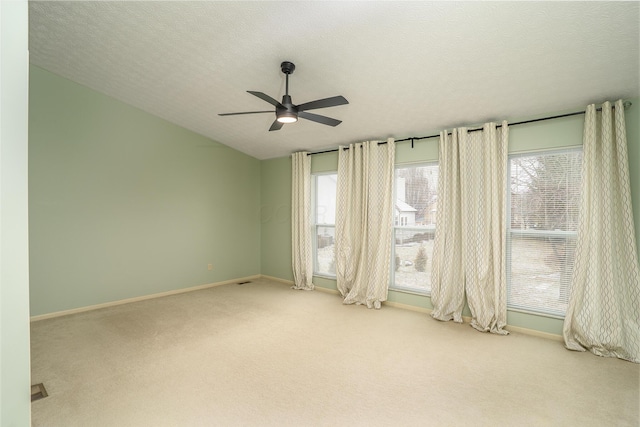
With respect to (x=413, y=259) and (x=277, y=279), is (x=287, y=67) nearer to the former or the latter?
(x=413, y=259)

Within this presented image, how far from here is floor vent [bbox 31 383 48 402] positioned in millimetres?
2142

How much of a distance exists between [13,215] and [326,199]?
4403mm

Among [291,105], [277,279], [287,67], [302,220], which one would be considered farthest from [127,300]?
[287,67]

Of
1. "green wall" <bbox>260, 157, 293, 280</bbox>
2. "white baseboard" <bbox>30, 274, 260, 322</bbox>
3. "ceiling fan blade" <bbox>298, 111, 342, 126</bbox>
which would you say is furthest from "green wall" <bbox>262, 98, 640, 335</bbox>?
"ceiling fan blade" <bbox>298, 111, 342, 126</bbox>

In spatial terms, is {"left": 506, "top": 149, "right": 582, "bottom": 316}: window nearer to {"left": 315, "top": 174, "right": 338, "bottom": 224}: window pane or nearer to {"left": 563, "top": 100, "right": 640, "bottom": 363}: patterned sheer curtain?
{"left": 563, "top": 100, "right": 640, "bottom": 363}: patterned sheer curtain

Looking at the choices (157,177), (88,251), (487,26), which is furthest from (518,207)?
(88,251)

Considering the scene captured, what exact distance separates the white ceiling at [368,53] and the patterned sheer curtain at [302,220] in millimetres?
1504

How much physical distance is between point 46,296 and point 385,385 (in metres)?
4.26

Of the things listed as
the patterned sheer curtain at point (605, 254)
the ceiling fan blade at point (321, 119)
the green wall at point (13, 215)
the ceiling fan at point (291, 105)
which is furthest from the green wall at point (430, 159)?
the green wall at point (13, 215)

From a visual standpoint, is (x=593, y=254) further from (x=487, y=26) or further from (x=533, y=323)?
(x=487, y=26)

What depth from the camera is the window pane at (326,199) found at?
17.2 feet

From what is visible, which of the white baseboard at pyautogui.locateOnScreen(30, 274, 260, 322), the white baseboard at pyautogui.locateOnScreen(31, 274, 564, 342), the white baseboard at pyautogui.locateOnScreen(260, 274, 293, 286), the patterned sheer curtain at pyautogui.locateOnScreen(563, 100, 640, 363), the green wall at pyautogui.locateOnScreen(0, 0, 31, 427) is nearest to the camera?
the green wall at pyautogui.locateOnScreen(0, 0, 31, 427)

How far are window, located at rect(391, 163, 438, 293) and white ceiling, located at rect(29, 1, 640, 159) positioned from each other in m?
0.68

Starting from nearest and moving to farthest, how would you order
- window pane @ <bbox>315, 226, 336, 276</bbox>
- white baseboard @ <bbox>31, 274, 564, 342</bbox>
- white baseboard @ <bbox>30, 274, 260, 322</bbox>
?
1. white baseboard @ <bbox>31, 274, 564, 342</bbox>
2. white baseboard @ <bbox>30, 274, 260, 322</bbox>
3. window pane @ <bbox>315, 226, 336, 276</bbox>
